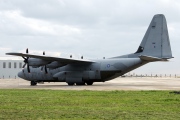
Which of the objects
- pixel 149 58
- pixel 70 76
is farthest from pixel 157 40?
pixel 70 76

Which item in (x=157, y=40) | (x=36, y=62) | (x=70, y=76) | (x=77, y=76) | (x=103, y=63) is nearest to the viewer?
(x=157, y=40)

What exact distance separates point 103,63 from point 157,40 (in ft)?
23.6

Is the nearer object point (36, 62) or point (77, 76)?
point (36, 62)

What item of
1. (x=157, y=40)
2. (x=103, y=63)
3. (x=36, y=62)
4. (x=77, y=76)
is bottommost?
(x=77, y=76)

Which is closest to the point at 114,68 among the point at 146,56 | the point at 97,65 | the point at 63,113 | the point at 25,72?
the point at 97,65

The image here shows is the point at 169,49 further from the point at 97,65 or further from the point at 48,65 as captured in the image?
the point at 48,65

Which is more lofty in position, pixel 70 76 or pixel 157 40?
pixel 157 40

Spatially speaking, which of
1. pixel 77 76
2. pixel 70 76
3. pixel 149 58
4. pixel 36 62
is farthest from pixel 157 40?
pixel 36 62

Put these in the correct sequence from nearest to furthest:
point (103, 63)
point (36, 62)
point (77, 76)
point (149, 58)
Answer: point (149, 58) → point (103, 63) → point (36, 62) → point (77, 76)

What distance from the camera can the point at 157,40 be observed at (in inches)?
1544

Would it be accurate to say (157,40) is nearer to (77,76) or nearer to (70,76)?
(77,76)

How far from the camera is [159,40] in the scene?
128 ft

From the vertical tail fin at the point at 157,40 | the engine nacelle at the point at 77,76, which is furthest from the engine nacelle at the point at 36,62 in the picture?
the vertical tail fin at the point at 157,40

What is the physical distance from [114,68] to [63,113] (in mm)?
27498
